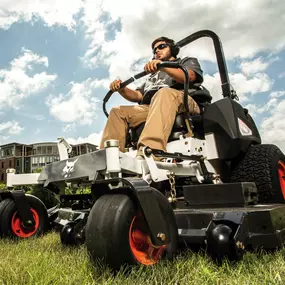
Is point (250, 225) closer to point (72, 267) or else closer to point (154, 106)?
point (72, 267)

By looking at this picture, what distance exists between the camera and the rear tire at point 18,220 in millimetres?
3045

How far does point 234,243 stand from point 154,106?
4.69 feet

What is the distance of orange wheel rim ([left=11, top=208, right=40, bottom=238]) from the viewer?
313cm

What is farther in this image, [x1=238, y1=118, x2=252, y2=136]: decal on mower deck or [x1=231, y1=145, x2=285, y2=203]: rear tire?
[x1=238, y1=118, x2=252, y2=136]: decal on mower deck

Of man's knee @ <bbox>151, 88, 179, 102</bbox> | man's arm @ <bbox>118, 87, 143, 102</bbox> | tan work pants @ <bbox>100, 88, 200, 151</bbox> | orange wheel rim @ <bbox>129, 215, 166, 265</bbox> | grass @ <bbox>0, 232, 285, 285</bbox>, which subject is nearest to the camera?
grass @ <bbox>0, 232, 285, 285</bbox>

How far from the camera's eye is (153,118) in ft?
8.74

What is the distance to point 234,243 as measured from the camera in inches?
63.8

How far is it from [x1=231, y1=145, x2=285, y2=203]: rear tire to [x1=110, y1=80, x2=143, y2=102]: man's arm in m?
1.41

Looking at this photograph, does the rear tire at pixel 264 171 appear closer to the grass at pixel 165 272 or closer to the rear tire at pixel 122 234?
the grass at pixel 165 272

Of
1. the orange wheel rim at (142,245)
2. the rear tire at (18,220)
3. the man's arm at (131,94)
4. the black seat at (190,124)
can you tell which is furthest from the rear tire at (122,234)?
the man's arm at (131,94)

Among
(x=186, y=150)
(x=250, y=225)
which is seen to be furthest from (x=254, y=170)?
(x=250, y=225)

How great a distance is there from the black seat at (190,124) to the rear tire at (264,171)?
1.58 feet

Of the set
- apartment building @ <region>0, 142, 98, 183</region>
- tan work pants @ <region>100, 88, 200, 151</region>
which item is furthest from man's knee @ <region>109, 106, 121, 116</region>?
apartment building @ <region>0, 142, 98, 183</region>

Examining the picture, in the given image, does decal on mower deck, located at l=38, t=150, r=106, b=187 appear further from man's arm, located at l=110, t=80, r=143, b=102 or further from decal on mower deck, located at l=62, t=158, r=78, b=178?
man's arm, located at l=110, t=80, r=143, b=102
